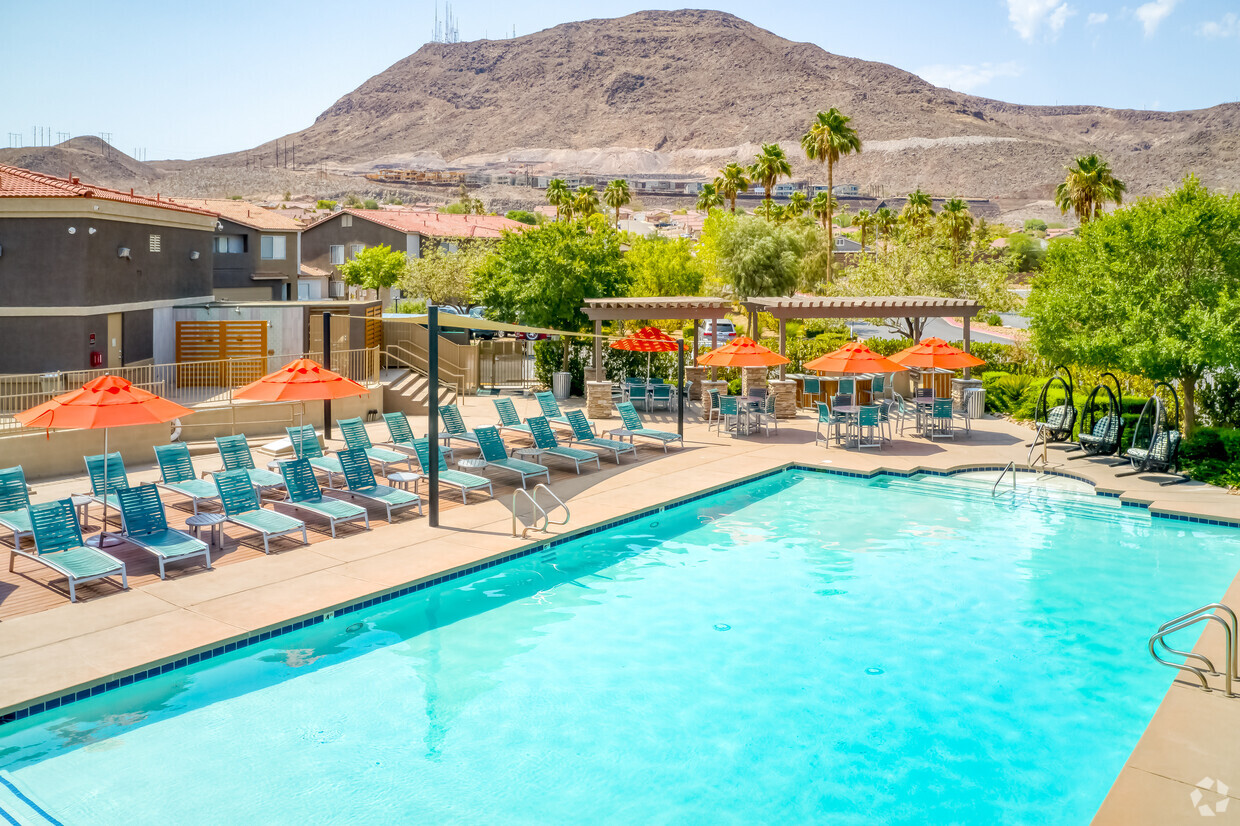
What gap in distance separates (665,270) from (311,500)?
33.3 metres

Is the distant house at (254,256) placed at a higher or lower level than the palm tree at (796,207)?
lower

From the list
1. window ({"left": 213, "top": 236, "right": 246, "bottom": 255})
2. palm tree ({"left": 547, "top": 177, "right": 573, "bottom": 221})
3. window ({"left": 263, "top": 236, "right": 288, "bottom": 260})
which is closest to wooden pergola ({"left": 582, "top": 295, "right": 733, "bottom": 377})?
window ({"left": 263, "top": 236, "right": 288, "bottom": 260})

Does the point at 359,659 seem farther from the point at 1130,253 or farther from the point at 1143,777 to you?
the point at 1130,253

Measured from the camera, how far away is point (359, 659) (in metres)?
9.88

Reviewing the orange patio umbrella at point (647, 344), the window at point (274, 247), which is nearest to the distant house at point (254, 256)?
the window at point (274, 247)

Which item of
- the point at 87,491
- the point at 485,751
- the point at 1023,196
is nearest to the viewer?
the point at 485,751

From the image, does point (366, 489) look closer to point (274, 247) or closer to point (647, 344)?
point (647, 344)

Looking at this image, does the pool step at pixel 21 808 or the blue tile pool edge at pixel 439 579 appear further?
the blue tile pool edge at pixel 439 579

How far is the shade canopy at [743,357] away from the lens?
2103 cm

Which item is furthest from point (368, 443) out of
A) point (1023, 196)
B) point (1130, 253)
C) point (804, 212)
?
point (1023, 196)

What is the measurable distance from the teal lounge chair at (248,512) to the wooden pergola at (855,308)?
1383cm

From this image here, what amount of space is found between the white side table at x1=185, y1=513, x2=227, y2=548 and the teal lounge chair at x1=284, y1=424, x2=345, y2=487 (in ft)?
8.41

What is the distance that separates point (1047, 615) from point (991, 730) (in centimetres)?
337

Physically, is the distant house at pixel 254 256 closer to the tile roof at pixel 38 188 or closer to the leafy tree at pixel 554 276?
the tile roof at pixel 38 188
